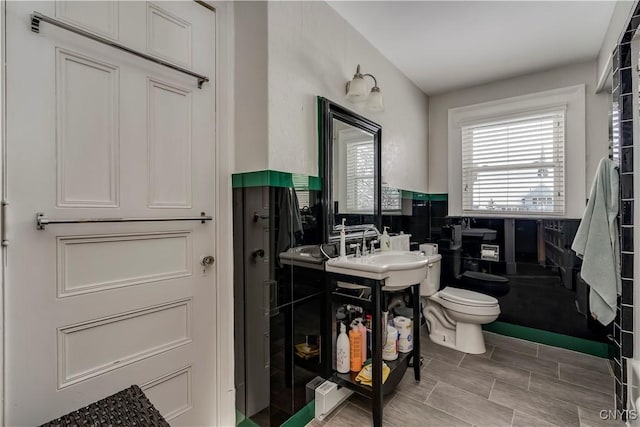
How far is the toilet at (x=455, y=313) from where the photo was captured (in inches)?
92.8

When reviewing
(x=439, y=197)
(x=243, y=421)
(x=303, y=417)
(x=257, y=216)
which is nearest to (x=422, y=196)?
(x=439, y=197)

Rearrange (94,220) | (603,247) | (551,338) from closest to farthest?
(94,220) → (603,247) → (551,338)

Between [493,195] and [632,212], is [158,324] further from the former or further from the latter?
[493,195]

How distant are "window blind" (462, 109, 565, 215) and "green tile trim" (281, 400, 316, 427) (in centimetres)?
233

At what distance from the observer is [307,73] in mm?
1648

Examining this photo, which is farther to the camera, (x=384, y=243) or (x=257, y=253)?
(x=384, y=243)

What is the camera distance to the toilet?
236 centimetres

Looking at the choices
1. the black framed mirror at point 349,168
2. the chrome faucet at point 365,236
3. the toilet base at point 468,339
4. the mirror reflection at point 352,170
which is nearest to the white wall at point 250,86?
the black framed mirror at point 349,168

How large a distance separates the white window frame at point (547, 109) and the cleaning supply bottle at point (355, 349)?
1908 mm

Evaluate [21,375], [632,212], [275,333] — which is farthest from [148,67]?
[632,212]

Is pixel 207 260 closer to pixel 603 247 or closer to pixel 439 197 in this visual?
pixel 603 247

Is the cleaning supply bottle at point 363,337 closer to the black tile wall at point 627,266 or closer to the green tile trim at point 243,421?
the green tile trim at point 243,421

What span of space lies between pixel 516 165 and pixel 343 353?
7.70ft

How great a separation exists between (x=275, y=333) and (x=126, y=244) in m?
0.78
